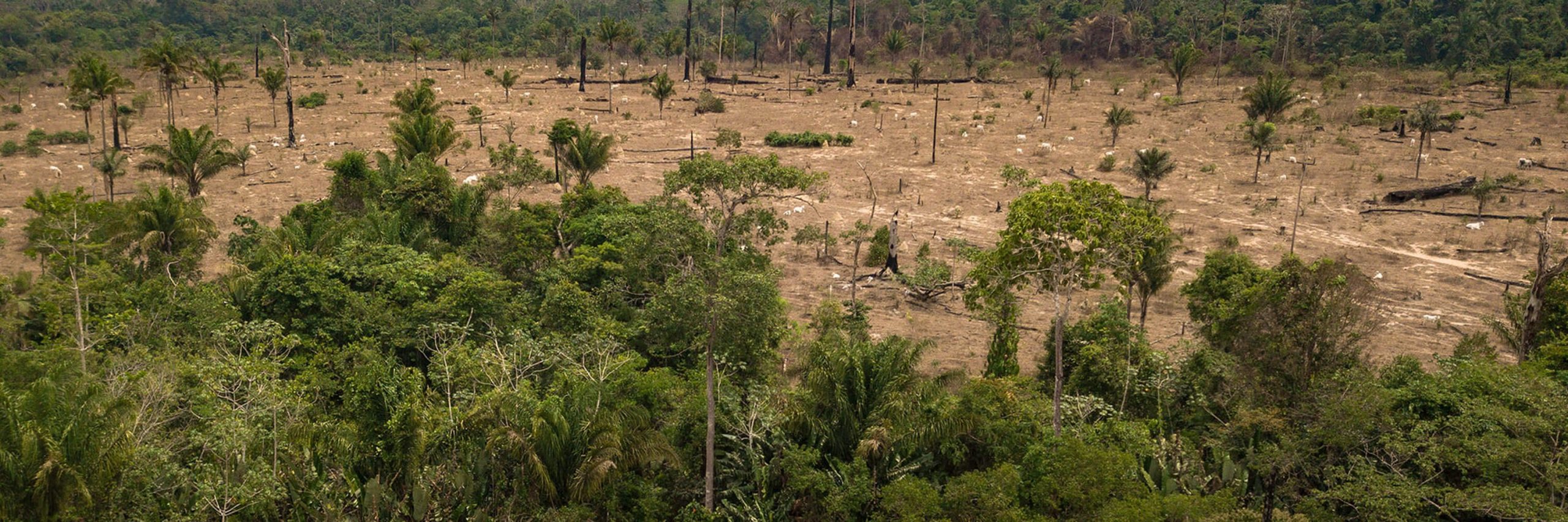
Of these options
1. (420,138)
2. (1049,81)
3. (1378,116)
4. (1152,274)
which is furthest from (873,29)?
(1152,274)

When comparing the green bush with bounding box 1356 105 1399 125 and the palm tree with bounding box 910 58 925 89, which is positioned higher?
the palm tree with bounding box 910 58 925 89

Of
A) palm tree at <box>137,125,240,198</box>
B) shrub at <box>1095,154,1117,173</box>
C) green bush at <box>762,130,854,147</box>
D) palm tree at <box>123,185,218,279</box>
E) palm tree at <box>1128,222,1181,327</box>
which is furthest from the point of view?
green bush at <box>762,130,854,147</box>

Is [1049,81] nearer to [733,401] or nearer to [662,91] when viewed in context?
[662,91]

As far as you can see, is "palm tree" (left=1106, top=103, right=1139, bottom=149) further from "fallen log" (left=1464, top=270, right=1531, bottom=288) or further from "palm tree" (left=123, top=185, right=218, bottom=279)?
"palm tree" (left=123, top=185, right=218, bottom=279)

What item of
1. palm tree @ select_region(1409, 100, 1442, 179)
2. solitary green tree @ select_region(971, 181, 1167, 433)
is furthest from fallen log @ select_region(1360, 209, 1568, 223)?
solitary green tree @ select_region(971, 181, 1167, 433)

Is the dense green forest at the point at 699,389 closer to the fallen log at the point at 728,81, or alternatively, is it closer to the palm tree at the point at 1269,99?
the palm tree at the point at 1269,99

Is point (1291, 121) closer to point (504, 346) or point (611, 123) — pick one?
point (611, 123)
